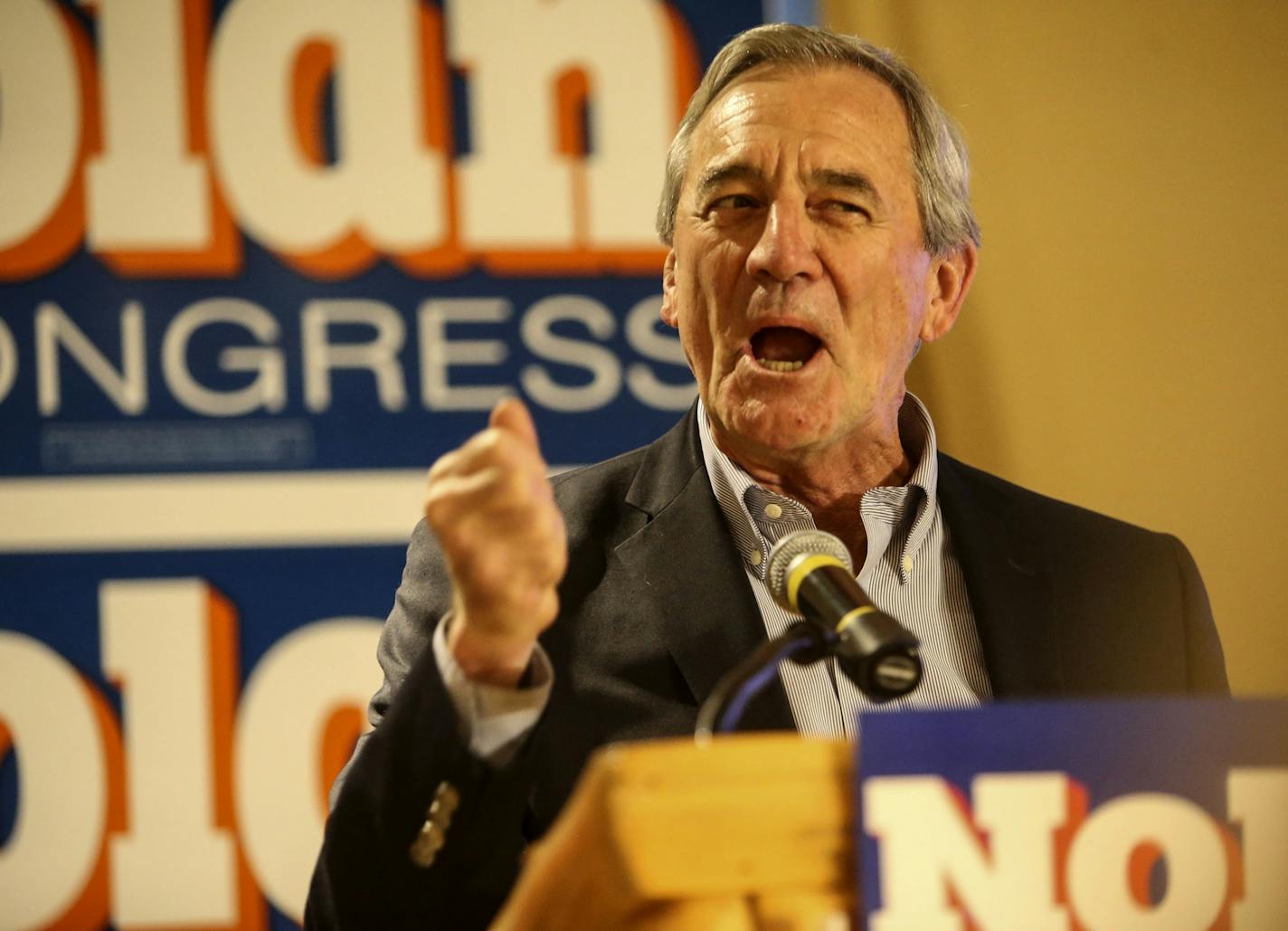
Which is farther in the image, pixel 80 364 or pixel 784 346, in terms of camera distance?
pixel 80 364

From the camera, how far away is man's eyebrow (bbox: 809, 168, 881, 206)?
1856mm

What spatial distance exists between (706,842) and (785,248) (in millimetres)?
1183

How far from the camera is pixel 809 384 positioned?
179 cm

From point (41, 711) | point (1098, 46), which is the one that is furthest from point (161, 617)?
point (1098, 46)

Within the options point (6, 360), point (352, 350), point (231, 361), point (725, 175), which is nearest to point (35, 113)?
point (6, 360)

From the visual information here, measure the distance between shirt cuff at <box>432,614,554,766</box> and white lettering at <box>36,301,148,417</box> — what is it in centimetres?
165

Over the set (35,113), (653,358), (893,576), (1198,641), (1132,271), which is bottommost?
(1198,641)

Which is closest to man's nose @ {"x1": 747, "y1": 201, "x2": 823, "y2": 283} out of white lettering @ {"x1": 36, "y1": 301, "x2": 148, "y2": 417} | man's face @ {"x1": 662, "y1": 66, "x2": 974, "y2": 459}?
man's face @ {"x1": 662, "y1": 66, "x2": 974, "y2": 459}

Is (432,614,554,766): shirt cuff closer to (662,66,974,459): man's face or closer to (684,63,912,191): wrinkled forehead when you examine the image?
(662,66,974,459): man's face

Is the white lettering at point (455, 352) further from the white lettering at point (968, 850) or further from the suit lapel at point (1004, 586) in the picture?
the white lettering at point (968, 850)

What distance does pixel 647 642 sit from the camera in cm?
161

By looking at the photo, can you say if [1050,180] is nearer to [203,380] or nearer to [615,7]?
[615,7]

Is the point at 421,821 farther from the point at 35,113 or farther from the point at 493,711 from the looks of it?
the point at 35,113

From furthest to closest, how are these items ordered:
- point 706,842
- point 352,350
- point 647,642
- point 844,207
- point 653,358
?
point 653,358
point 352,350
point 844,207
point 647,642
point 706,842
